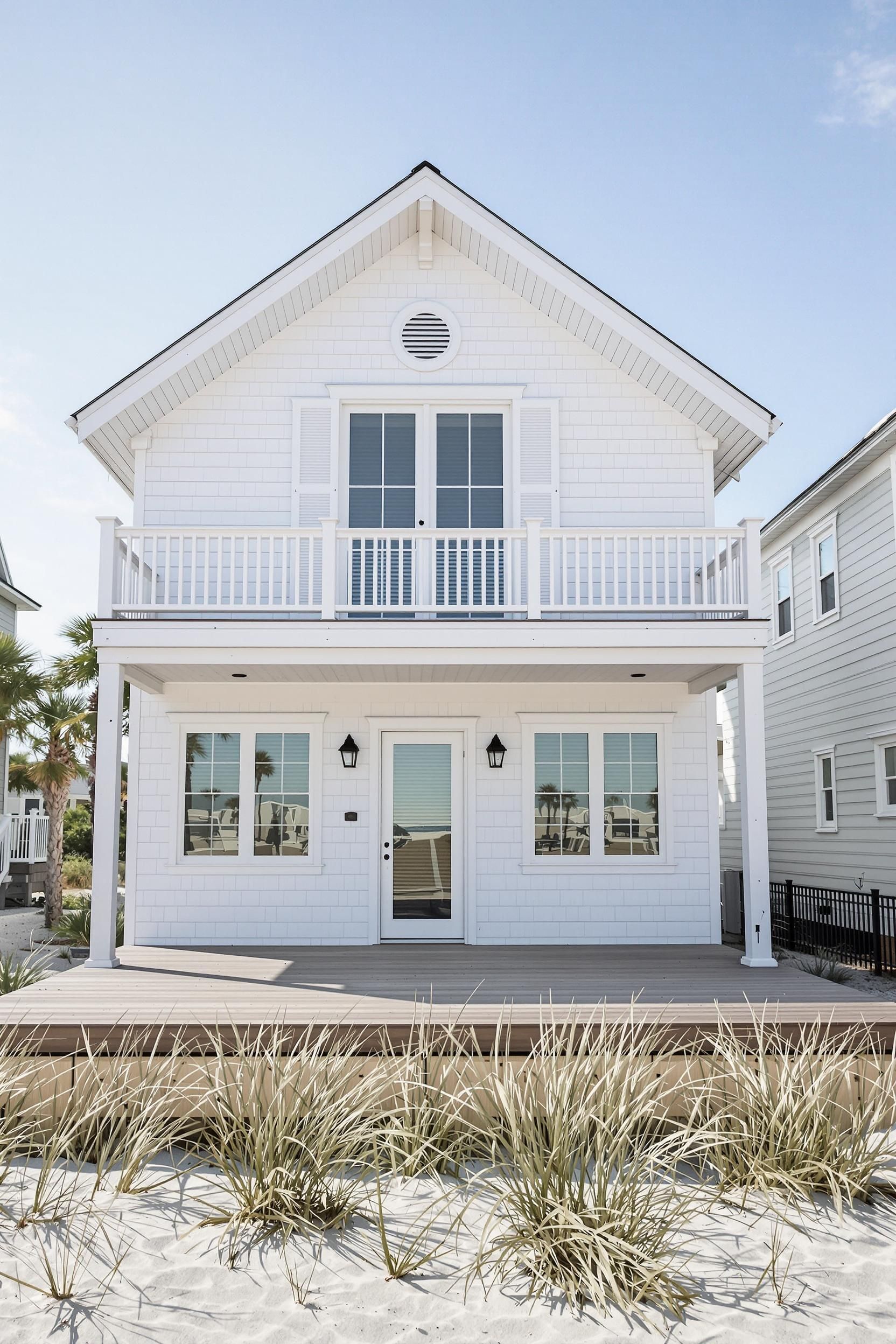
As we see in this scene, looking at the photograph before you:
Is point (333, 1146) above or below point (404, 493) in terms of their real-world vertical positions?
below

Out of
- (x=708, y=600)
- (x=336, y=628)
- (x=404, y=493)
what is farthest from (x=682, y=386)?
(x=336, y=628)

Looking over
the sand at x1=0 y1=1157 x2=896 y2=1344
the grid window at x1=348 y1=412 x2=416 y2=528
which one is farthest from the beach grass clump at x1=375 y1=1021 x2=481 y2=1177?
the grid window at x1=348 y1=412 x2=416 y2=528

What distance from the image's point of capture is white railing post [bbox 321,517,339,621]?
916 centimetres

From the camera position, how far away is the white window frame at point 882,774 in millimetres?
13125

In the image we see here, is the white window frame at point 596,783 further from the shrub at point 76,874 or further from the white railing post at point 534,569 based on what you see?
the shrub at point 76,874

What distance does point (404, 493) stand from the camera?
10.7m

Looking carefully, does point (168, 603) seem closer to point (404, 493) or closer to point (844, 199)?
point (404, 493)

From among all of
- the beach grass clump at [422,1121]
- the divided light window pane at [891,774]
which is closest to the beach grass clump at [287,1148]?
the beach grass clump at [422,1121]

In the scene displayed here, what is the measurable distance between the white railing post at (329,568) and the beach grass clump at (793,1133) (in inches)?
207

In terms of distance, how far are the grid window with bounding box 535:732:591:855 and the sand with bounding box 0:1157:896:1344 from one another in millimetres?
5793

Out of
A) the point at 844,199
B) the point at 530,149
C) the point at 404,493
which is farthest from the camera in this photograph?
the point at 844,199

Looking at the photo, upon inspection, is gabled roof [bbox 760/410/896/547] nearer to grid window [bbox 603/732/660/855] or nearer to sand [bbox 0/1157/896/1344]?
grid window [bbox 603/732/660/855]

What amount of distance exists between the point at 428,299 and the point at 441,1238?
372 inches

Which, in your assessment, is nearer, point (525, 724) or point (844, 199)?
point (525, 724)
